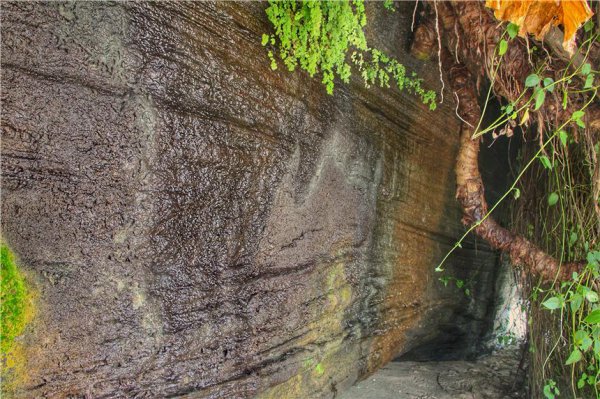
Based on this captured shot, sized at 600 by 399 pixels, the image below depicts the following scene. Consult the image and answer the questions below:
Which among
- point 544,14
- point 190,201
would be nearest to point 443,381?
point 190,201

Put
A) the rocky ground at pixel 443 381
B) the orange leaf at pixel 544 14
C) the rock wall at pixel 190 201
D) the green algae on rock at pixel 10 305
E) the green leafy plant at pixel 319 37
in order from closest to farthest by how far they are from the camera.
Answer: the green algae on rock at pixel 10 305, the rock wall at pixel 190 201, the orange leaf at pixel 544 14, the green leafy plant at pixel 319 37, the rocky ground at pixel 443 381

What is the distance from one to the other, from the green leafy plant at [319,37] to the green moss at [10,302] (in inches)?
70.7

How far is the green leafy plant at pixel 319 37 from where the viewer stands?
2943mm

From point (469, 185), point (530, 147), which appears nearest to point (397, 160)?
point (469, 185)

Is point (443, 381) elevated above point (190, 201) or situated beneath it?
situated beneath

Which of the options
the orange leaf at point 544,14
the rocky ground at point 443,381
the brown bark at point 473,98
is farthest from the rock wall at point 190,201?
the orange leaf at point 544,14

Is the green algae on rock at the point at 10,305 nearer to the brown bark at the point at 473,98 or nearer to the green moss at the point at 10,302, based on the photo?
the green moss at the point at 10,302

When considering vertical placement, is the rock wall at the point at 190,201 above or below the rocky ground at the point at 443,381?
above

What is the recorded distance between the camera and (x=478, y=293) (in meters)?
5.99

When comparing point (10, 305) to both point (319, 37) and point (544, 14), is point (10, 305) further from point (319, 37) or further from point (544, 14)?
point (544, 14)

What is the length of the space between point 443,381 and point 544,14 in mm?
3640

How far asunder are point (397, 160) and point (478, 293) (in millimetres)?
2599

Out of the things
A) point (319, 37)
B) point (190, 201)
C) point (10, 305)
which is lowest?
point (10, 305)

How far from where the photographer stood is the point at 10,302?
2146 millimetres
